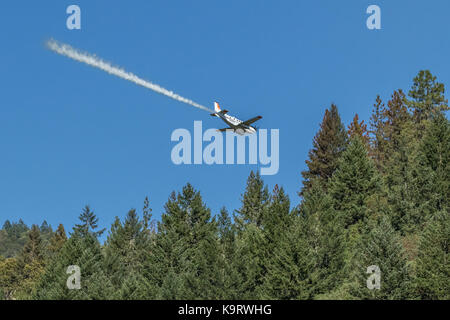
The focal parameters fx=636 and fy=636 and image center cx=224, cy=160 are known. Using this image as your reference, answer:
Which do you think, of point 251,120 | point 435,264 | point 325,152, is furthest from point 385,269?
point 325,152

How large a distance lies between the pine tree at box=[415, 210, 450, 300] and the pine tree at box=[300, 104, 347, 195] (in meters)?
46.0

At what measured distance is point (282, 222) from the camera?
8300cm

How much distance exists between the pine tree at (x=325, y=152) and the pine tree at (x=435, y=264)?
151 feet

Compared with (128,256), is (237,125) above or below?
above

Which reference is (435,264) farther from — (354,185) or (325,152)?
(325,152)

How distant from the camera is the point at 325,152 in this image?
115750mm

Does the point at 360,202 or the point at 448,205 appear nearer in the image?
the point at 448,205

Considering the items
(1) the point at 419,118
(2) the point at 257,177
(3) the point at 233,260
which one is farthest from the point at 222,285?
(1) the point at 419,118

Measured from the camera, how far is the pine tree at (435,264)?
206 feet

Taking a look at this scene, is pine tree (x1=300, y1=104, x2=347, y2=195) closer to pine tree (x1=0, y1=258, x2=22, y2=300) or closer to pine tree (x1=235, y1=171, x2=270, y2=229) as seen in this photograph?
pine tree (x1=235, y1=171, x2=270, y2=229)

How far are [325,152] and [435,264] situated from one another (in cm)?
5344
